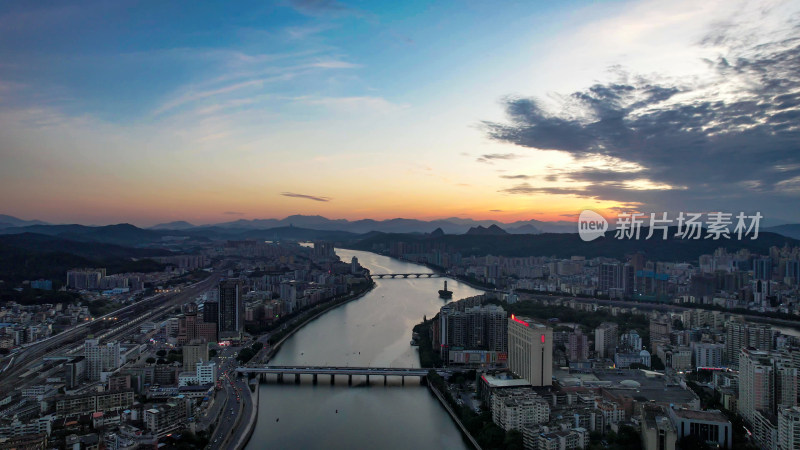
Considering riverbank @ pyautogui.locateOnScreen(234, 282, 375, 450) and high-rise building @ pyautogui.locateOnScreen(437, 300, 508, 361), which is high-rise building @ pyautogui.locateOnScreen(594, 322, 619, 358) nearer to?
high-rise building @ pyautogui.locateOnScreen(437, 300, 508, 361)

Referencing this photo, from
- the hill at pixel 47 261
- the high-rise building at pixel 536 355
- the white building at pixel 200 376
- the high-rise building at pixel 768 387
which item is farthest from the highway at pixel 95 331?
the high-rise building at pixel 768 387

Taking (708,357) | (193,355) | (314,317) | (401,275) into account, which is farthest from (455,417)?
(401,275)

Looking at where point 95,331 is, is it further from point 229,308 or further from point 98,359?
point 98,359

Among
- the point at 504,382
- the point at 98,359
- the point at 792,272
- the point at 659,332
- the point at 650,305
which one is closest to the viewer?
the point at 504,382

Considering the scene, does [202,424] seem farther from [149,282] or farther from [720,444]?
[149,282]

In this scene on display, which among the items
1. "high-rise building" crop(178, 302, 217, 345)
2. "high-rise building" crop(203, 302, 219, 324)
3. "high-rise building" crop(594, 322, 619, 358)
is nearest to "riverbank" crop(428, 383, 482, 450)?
"high-rise building" crop(594, 322, 619, 358)

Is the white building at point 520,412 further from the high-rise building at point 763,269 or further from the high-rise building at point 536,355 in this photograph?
the high-rise building at point 763,269
